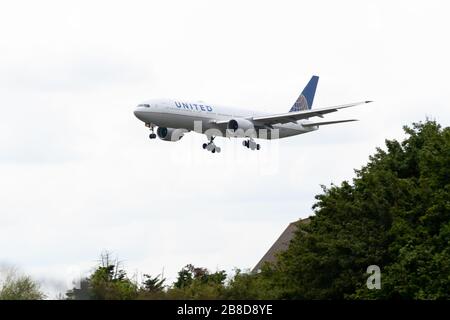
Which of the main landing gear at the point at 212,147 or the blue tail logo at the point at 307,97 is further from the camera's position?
the blue tail logo at the point at 307,97

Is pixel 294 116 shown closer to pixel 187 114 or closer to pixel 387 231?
pixel 187 114

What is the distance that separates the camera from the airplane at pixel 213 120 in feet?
280

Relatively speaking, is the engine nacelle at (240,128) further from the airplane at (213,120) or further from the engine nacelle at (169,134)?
the engine nacelle at (169,134)

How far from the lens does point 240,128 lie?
89.3m

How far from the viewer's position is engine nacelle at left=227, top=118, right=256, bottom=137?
88.9 meters

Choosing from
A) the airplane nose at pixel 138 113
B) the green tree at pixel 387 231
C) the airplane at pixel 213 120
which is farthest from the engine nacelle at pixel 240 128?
the green tree at pixel 387 231

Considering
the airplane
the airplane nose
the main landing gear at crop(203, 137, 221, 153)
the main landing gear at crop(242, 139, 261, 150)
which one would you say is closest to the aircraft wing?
the airplane

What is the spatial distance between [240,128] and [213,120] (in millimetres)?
2422

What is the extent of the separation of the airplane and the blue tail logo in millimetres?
15050

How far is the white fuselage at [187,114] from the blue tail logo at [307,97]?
19113 mm

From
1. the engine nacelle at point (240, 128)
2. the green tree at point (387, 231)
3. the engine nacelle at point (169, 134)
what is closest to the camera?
the green tree at point (387, 231)

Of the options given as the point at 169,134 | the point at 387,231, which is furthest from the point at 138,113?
the point at 387,231

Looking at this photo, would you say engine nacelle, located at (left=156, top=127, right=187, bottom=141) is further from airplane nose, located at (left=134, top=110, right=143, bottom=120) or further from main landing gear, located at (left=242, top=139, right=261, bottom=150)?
main landing gear, located at (left=242, top=139, right=261, bottom=150)
